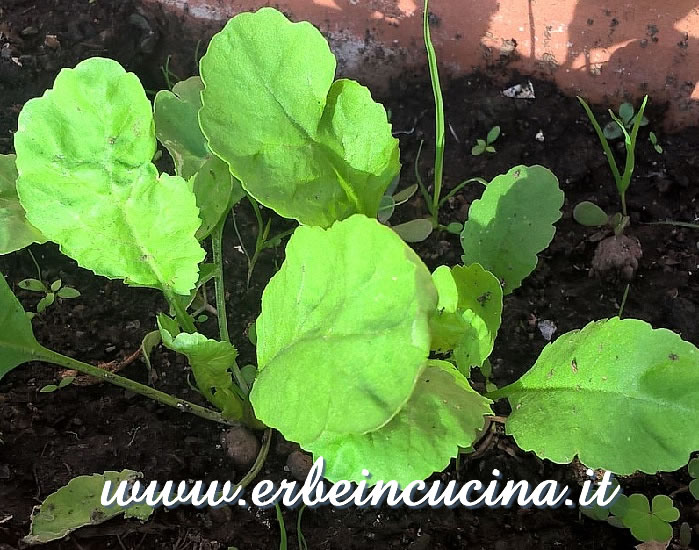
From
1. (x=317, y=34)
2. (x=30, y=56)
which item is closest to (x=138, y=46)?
(x=30, y=56)

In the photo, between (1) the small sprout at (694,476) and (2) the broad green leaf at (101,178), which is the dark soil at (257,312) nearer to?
(1) the small sprout at (694,476)

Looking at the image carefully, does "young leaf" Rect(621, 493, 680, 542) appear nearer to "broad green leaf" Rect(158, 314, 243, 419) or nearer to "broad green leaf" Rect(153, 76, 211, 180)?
"broad green leaf" Rect(158, 314, 243, 419)

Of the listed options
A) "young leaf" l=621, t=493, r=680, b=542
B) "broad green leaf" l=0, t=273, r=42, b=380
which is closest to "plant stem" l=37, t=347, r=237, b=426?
"broad green leaf" l=0, t=273, r=42, b=380

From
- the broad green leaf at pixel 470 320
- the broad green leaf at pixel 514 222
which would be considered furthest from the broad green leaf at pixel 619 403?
the broad green leaf at pixel 514 222

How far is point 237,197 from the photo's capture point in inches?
36.8

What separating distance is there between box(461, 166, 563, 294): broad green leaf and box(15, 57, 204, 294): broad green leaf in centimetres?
38

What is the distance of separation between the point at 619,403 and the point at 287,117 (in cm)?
45

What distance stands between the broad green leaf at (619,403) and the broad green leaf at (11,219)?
0.57 m

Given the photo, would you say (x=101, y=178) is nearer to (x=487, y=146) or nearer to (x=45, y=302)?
(x=45, y=302)

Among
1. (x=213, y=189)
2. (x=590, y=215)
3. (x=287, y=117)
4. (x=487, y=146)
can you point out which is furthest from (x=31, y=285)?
(x=590, y=215)

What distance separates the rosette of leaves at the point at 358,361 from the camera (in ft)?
1.88

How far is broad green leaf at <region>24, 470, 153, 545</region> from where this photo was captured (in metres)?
0.81

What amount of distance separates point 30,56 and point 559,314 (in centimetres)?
101

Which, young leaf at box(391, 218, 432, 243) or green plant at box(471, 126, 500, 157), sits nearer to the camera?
young leaf at box(391, 218, 432, 243)
